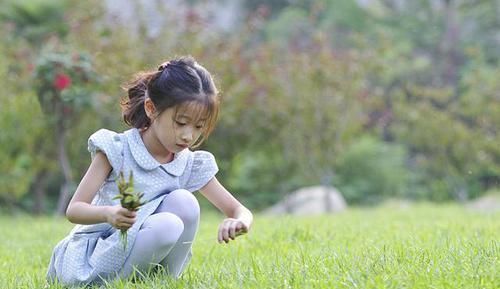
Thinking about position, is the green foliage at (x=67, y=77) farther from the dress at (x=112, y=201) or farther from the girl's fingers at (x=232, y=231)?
the girl's fingers at (x=232, y=231)

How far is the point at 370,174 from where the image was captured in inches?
671

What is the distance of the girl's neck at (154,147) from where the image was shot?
3.03 meters

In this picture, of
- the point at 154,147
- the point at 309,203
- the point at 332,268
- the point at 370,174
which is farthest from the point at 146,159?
the point at 370,174

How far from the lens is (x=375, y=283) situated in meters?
2.32

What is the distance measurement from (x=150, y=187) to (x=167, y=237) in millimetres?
294

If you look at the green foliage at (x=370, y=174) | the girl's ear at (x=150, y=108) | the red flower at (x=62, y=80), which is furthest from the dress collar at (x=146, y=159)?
the green foliage at (x=370, y=174)

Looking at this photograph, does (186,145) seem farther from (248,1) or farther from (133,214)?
(248,1)

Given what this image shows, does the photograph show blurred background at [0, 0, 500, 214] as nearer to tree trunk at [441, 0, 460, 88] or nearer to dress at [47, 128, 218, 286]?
tree trunk at [441, 0, 460, 88]

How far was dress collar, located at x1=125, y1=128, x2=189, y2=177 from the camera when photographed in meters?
2.98

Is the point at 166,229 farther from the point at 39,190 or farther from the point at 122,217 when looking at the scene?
the point at 39,190

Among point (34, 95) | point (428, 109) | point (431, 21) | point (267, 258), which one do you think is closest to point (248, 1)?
point (431, 21)

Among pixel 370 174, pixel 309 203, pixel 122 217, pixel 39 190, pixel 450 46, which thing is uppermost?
pixel 450 46

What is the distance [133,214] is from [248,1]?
2324cm

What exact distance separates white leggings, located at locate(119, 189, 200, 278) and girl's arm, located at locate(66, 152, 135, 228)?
19 centimetres
